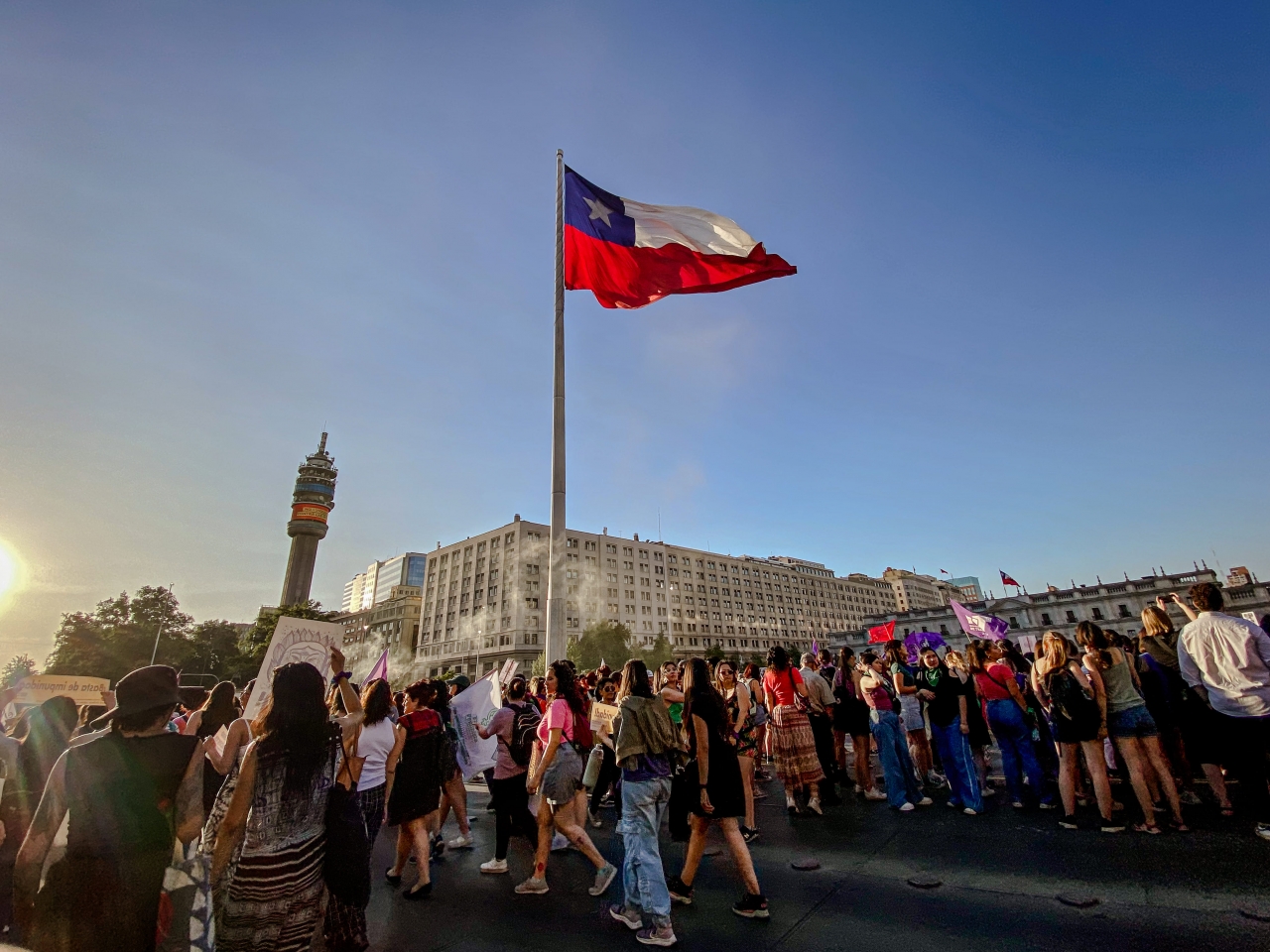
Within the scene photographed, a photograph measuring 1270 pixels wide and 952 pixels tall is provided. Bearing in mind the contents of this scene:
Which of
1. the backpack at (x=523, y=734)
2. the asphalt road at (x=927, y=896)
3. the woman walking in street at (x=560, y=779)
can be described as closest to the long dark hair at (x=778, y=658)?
the asphalt road at (x=927, y=896)

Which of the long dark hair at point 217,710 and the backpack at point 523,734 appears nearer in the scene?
the long dark hair at point 217,710

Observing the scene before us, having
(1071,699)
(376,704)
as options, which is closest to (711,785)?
(376,704)

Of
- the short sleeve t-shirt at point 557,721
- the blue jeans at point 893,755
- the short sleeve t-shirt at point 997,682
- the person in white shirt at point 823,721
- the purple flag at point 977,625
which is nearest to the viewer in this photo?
the short sleeve t-shirt at point 557,721

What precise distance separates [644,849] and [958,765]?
4949 mm

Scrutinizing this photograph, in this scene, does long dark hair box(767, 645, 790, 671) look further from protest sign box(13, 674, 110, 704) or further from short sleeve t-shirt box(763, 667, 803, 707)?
protest sign box(13, 674, 110, 704)

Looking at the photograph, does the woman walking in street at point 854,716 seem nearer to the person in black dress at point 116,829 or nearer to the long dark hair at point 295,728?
the long dark hair at point 295,728

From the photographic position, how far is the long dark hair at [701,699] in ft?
16.7

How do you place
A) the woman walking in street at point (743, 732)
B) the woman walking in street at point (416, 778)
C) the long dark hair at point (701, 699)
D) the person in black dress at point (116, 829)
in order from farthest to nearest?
1. the woman walking in street at point (743, 732)
2. the woman walking in street at point (416, 778)
3. the long dark hair at point (701, 699)
4. the person in black dress at point (116, 829)

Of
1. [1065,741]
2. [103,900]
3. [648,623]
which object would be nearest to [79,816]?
[103,900]

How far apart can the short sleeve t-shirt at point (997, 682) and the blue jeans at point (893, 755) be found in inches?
47.5

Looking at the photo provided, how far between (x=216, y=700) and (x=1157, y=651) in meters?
11.0

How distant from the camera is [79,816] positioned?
2.83m

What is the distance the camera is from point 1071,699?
6.44m

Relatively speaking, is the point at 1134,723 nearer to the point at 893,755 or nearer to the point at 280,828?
the point at 893,755
